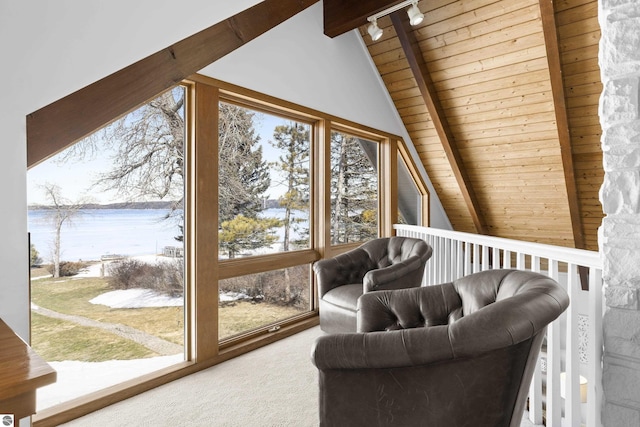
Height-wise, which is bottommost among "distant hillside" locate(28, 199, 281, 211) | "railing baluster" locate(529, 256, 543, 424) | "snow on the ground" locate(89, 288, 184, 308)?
"railing baluster" locate(529, 256, 543, 424)

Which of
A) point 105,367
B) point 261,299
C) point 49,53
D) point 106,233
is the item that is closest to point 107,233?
point 106,233

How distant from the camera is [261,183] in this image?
11.1ft

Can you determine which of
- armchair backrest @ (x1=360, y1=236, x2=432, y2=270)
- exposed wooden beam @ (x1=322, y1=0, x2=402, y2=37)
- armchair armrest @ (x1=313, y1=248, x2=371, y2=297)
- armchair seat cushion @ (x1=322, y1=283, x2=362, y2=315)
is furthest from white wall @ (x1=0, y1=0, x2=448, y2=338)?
armchair backrest @ (x1=360, y1=236, x2=432, y2=270)

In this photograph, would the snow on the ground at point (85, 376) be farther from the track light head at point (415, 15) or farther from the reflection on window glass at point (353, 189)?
the track light head at point (415, 15)

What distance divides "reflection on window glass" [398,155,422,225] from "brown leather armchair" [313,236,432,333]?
2218mm

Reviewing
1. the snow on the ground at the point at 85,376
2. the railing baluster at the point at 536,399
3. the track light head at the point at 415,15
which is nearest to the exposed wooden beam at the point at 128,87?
the snow on the ground at the point at 85,376

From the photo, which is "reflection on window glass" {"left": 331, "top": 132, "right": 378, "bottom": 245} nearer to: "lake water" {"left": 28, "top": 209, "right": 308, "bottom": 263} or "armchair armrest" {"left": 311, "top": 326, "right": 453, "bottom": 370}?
"lake water" {"left": 28, "top": 209, "right": 308, "bottom": 263}

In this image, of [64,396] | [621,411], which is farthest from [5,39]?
[621,411]

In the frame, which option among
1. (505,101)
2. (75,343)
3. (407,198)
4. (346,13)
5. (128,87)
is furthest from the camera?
(407,198)

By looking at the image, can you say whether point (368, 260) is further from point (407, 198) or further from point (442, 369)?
point (407, 198)

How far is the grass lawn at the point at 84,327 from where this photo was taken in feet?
6.94

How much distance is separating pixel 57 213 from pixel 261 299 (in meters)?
1.75

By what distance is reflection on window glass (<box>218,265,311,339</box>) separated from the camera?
3064 mm

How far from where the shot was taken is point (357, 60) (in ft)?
14.8
